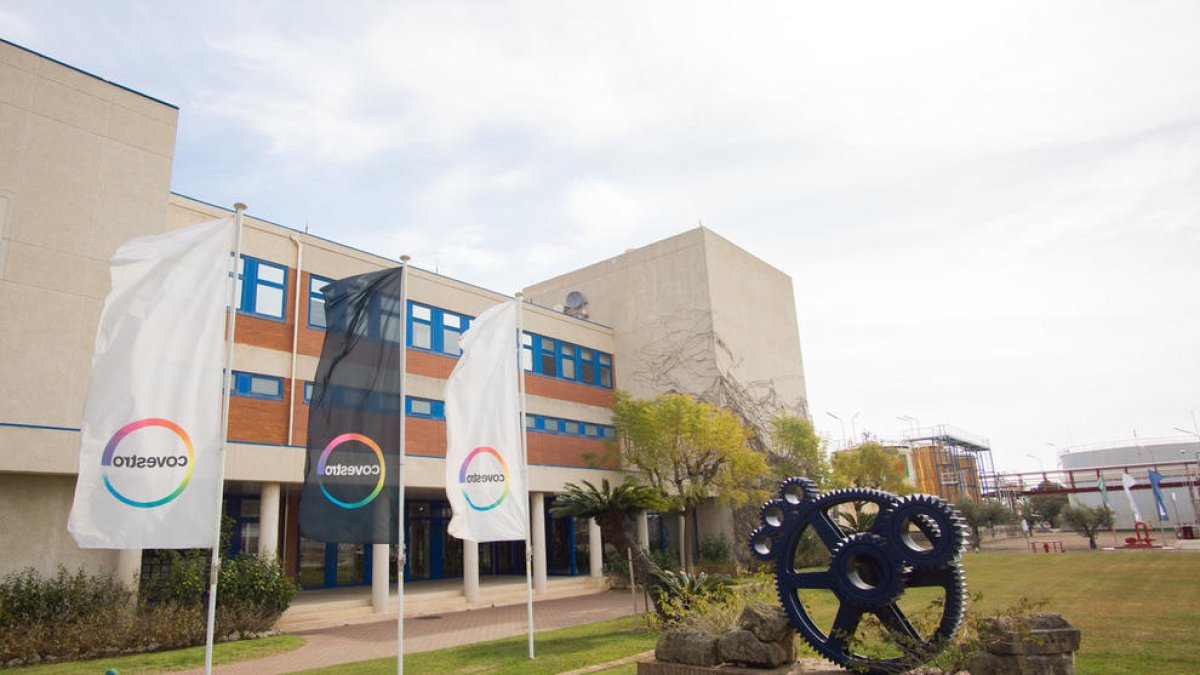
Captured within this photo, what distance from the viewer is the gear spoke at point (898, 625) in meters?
9.77

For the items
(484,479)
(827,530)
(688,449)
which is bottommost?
(827,530)

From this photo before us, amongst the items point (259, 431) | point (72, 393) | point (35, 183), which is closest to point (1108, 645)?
point (259, 431)

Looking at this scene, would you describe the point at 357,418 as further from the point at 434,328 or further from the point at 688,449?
the point at 688,449

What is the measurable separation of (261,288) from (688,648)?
1713 cm

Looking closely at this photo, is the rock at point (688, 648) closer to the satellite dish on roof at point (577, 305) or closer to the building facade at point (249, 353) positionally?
the building facade at point (249, 353)

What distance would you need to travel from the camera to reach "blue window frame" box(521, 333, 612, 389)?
1234 inches

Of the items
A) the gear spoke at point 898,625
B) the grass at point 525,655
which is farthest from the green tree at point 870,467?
the gear spoke at point 898,625

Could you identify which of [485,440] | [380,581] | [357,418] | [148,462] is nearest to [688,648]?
[485,440]

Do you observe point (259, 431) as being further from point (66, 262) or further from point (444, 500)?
point (444, 500)

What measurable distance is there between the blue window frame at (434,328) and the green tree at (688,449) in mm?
8497

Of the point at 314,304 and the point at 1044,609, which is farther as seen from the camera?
the point at 314,304

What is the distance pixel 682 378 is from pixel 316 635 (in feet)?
68.1

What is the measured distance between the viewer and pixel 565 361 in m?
33.3

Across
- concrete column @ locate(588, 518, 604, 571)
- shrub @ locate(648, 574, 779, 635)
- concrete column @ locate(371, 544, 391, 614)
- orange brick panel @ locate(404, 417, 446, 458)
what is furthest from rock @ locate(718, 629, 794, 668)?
concrete column @ locate(588, 518, 604, 571)
